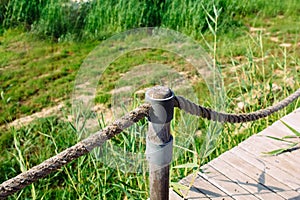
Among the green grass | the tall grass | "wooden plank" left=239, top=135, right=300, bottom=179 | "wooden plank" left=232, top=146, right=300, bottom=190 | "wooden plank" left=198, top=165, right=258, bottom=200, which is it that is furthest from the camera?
the tall grass

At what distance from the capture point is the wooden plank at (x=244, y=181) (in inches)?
82.8

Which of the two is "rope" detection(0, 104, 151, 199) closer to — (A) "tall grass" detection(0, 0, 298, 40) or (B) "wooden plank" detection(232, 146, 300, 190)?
(B) "wooden plank" detection(232, 146, 300, 190)

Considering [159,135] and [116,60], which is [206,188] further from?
[116,60]

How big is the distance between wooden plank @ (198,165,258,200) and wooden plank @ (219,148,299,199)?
4.7 inches

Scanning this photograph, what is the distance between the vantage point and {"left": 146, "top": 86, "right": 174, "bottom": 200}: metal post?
1439 millimetres

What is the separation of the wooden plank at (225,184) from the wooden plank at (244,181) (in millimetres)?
26

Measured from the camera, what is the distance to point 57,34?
531 cm

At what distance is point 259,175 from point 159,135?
983mm

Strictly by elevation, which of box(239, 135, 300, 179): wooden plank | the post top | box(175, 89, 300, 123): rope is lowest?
box(239, 135, 300, 179): wooden plank

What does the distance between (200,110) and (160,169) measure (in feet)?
1.02

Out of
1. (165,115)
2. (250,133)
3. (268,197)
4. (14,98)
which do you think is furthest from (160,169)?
(14,98)

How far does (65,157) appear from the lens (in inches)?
53.1

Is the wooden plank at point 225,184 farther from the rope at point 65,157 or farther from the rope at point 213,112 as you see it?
the rope at point 65,157

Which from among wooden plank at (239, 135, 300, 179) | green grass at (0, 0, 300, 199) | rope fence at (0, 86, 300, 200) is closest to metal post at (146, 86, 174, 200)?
rope fence at (0, 86, 300, 200)
